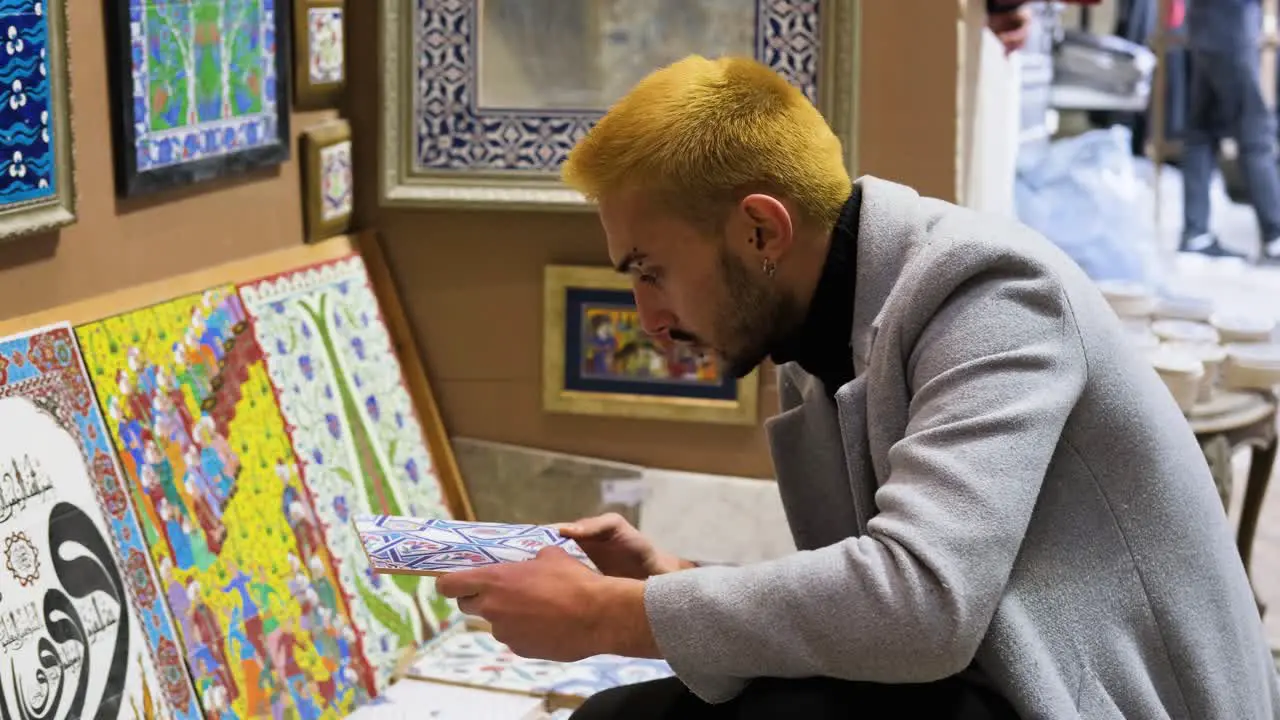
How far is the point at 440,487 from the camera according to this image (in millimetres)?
3564

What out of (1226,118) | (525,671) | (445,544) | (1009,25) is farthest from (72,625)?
(1226,118)

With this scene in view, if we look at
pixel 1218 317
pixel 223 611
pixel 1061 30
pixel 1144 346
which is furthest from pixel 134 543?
pixel 1061 30

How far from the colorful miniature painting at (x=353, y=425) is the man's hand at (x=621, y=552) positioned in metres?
0.97

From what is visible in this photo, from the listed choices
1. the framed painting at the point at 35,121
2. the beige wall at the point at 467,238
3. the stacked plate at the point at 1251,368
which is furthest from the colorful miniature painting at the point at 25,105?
the stacked plate at the point at 1251,368

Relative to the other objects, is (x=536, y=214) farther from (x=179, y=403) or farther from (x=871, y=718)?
(x=871, y=718)

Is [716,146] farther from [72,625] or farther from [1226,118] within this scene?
[1226,118]

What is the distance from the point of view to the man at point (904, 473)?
1.77 meters

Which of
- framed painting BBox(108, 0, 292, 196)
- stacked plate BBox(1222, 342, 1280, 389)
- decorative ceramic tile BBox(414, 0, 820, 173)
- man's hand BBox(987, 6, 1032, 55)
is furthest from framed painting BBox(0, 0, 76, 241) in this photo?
stacked plate BBox(1222, 342, 1280, 389)

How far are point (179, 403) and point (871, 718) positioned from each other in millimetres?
1412

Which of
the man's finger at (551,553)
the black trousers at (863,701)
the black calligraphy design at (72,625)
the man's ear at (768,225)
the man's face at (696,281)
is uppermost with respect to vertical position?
the man's ear at (768,225)

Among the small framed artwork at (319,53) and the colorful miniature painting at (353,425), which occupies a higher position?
the small framed artwork at (319,53)

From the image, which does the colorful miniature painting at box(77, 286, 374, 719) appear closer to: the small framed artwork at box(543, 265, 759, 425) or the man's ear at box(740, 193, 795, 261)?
the small framed artwork at box(543, 265, 759, 425)

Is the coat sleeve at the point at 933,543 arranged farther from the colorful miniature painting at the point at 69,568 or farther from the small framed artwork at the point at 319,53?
the small framed artwork at the point at 319,53

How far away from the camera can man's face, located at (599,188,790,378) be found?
79.3 inches
